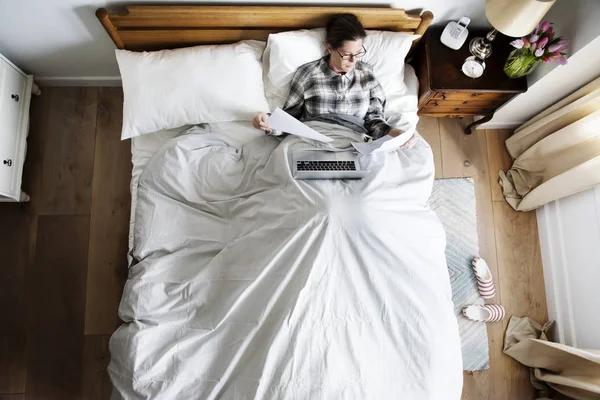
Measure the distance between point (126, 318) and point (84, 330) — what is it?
564 millimetres

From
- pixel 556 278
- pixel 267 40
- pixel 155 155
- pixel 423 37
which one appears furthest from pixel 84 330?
pixel 556 278

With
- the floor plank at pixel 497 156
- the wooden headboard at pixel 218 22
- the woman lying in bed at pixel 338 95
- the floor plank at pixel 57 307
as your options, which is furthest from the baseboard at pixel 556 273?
the floor plank at pixel 57 307

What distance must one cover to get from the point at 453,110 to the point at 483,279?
0.80m

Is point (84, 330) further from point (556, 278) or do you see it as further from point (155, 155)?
point (556, 278)

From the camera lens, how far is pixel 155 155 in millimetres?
1517

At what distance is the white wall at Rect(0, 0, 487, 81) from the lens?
1461 mm

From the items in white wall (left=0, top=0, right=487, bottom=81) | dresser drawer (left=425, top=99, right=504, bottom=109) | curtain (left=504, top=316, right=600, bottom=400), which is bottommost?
curtain (left=504, top=316, right=600, bottom=400)

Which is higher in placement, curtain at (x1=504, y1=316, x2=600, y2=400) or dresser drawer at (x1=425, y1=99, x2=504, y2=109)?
dresser drawer at (x1=425, y1=99, x2=504, y2=109)

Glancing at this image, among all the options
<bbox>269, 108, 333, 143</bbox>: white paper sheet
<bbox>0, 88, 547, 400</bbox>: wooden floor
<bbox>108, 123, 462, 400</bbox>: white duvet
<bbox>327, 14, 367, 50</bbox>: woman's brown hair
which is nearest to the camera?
<bbox>108, 123, 462, 400</bbox>: white duvet

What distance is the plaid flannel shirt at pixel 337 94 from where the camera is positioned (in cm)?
160

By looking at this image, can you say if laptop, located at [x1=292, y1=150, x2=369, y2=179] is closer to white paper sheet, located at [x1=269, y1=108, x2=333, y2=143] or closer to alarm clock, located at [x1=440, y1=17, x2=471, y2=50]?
white paper sheet, located at [x1=269, y1=108, x2=333, y2=143]

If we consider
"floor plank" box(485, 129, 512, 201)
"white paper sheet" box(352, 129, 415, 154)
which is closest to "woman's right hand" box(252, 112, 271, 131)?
"white paper sheet" box(352, 129, 415, 154)

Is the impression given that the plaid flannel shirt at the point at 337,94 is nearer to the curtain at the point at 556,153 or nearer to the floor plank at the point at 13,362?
the curtain at the point at 556,153

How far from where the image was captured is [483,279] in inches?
73.7
